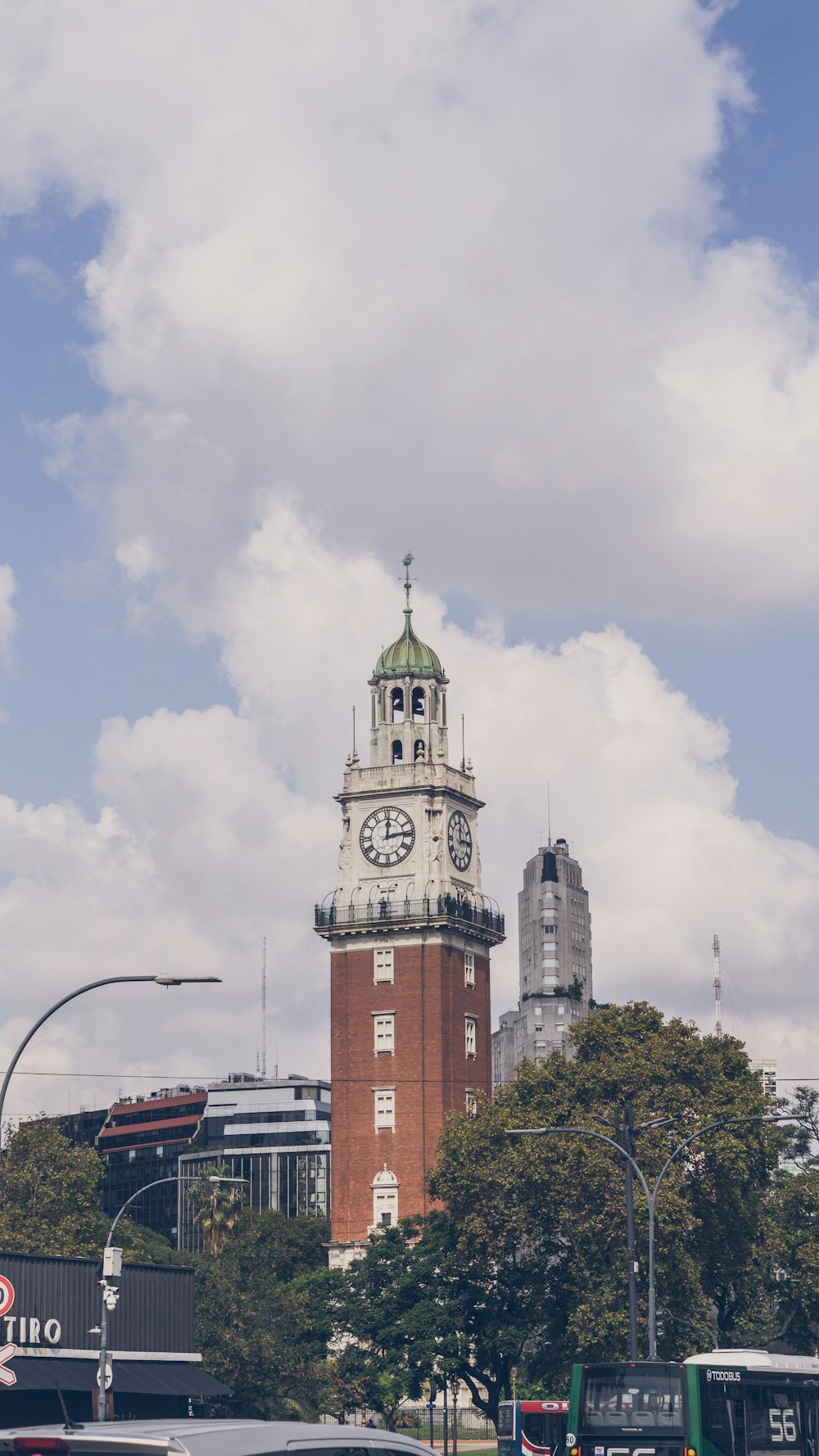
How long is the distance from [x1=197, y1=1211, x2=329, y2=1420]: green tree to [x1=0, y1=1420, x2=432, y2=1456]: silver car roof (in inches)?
2210

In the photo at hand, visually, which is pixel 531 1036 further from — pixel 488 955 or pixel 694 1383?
pixel 694 1383

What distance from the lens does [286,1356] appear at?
68.2m

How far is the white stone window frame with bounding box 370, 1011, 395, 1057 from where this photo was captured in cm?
10012

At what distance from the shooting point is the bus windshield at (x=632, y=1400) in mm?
31031

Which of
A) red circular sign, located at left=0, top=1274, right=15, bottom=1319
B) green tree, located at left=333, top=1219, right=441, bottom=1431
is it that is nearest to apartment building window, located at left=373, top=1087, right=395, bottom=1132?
green tree, located at left=333, top=1219, right=441, bottom=1431

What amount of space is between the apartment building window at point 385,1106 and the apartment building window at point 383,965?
5736mm

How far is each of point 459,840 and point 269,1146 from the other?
184 ft

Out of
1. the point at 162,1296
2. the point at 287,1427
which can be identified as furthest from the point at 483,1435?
the point at 287,1427

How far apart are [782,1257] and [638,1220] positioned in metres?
9.14

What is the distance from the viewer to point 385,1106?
3920 inches

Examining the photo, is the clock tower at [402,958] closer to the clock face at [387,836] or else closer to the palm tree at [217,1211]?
the clock face at [387,836]

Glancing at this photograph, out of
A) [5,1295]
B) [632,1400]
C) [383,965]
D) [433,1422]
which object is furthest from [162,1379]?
[383,965]

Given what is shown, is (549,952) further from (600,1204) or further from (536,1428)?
(536,1428)

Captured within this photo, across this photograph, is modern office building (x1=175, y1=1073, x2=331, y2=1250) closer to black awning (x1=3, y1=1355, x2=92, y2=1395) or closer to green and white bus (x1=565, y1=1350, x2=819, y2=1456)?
black awning (x1=3, y1=1355, x2=92, y2=1395)
